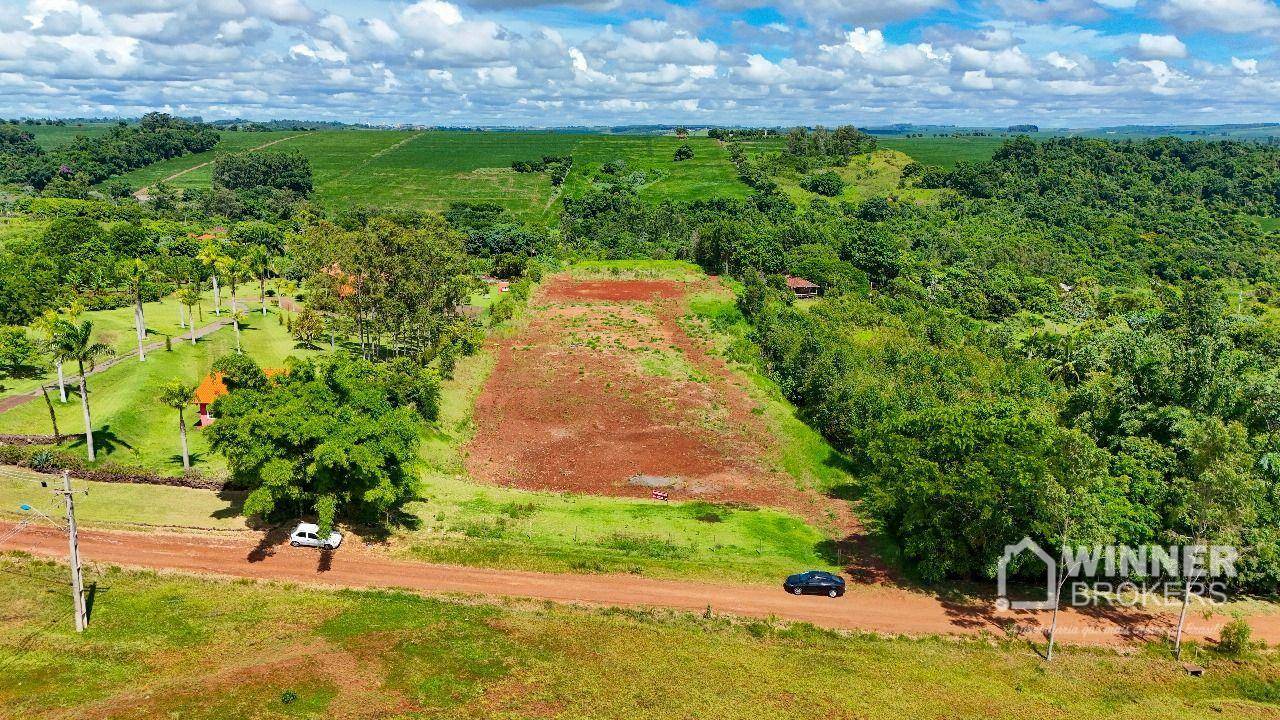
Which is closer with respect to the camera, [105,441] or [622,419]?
[105,441]

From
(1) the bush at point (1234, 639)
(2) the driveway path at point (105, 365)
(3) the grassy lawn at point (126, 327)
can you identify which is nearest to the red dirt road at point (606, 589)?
(1) the bush at point (1234, 639)

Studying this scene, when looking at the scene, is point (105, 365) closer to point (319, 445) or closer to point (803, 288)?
point (319, 445)

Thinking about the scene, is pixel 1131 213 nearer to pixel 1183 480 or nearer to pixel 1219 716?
pixel 1183 480

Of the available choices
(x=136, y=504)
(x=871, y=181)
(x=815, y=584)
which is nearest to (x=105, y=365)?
(x=136, y=504)

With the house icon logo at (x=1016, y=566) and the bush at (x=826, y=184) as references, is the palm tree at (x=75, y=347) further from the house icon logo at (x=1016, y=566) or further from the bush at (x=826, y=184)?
the bush at (x=826, y=184)

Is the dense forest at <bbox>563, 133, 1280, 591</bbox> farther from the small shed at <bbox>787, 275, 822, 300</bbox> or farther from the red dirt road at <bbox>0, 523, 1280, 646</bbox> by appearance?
the red dirt road at <bbox>0, 523, 1280, 646</bbox>

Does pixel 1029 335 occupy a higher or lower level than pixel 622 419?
higher

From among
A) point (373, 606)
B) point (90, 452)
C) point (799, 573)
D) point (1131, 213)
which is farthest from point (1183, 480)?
point (1131, 213)
